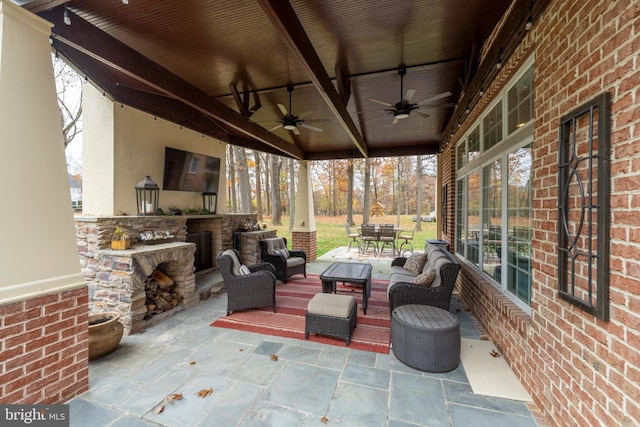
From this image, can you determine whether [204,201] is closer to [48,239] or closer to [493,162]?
[48,239]

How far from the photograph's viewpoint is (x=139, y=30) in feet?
9.18

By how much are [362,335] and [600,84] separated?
3.17 meters

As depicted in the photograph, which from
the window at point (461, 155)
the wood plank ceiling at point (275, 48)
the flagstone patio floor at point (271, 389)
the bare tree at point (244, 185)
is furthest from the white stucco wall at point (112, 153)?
the bare tree at point (244, 185)

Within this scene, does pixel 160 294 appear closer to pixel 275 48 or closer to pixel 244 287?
pixel 244 287

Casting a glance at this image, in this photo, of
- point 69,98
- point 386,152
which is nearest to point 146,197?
point 386,152

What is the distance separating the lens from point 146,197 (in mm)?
4324

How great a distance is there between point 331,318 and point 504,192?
8.36 ft

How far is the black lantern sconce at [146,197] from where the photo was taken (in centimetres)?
417

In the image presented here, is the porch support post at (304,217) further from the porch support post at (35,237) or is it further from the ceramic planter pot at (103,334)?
the porch support post at (35,237)

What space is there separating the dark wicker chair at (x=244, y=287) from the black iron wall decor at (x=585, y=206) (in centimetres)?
342

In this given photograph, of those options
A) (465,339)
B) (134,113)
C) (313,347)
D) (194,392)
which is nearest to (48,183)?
(194,392)

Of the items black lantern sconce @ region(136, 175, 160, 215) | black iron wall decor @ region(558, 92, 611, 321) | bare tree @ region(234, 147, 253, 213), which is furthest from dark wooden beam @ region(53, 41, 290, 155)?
bare tree @ region(234, 147, 253, 213)

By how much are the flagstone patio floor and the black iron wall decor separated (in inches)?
46.4

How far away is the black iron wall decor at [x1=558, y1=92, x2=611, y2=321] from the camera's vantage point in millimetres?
1404
